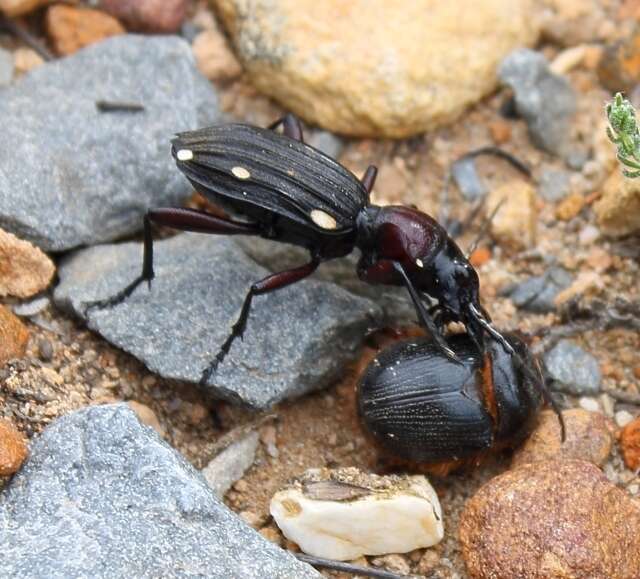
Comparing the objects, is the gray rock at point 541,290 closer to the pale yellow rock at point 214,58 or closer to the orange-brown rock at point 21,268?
the pale yellow rock at point 214,58

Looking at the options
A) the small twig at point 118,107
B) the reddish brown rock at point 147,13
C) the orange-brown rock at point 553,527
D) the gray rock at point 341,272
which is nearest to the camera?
the orange-brown rock at point 553,527

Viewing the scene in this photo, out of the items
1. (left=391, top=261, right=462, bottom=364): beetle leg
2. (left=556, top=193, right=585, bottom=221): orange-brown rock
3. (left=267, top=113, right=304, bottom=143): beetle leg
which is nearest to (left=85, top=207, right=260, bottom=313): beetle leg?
(left=267, top=113, right=304, bottom=143): beetle leg

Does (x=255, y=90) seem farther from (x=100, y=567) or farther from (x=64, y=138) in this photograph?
(x=100, y=567)

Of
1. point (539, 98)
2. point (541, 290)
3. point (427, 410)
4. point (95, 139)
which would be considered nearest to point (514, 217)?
point (541, 290)

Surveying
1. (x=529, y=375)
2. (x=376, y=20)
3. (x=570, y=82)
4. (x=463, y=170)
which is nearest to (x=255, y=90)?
(x=376, y=20)

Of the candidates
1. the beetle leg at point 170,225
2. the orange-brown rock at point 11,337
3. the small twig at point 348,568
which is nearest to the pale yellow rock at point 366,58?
the beetle leg at point 170,225

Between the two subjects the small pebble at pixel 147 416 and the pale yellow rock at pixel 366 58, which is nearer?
the small pebble at pixel 147 416

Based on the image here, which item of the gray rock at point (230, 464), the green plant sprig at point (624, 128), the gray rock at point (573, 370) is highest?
the green plant sprig at point (624, 128)
